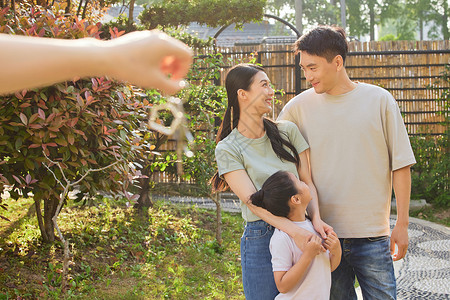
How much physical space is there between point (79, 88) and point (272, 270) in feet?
8.20

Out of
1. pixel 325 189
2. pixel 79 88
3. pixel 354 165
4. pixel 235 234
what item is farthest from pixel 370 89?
pixel 235 234

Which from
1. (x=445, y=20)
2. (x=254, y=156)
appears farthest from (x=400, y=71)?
(x=445, y=20)

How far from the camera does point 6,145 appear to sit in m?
3.64

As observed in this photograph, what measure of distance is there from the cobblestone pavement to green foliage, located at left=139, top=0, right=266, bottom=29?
156 inches

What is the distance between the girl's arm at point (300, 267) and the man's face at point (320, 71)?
29.9 inches

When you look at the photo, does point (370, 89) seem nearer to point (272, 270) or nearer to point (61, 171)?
point (272, 270)

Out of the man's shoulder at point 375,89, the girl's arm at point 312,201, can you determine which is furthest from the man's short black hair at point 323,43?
the girl's arm at point 312,201

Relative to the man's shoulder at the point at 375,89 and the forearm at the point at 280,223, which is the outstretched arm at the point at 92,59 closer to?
the forearm at the point at 280,223

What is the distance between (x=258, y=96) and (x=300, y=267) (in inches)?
34.1

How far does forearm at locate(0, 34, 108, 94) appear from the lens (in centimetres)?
88

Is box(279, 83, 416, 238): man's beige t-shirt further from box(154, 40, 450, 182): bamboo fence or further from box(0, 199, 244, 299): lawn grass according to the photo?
box(154, 40, 450, 182): bamboo fence

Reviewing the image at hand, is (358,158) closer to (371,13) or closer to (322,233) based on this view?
(322,233)

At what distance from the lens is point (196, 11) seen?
8055mm

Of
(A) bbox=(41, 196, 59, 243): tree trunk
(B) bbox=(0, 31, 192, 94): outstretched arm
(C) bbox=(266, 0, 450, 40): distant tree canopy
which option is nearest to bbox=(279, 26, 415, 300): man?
(B) bbox=(0, 31, 192, 94): outstretched arm
